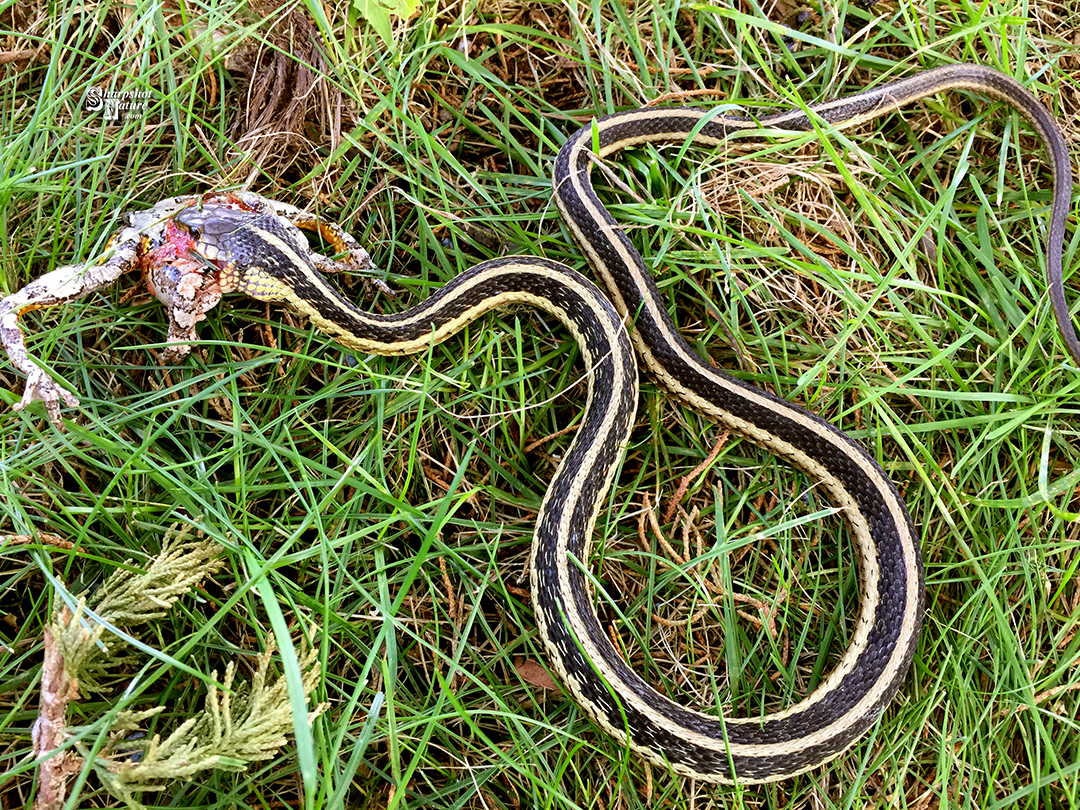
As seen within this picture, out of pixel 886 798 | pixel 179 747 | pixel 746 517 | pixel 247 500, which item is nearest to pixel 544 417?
pixel 746 517

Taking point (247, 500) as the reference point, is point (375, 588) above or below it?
below

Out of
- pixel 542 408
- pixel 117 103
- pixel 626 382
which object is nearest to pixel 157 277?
pixel 117 103

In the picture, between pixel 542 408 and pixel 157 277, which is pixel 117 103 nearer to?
pixel 157 277

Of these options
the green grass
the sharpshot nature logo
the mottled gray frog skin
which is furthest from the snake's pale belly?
the sharpshot nature logo

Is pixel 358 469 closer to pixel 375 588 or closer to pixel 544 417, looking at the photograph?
pixel 375 588

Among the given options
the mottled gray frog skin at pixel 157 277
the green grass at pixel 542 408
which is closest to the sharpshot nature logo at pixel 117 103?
the green grass at pixel 542 408

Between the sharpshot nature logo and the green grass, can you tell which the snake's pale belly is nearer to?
the green grass
